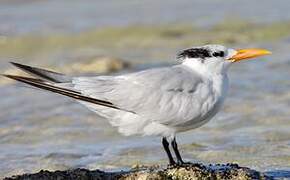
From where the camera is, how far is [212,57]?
18.4ft

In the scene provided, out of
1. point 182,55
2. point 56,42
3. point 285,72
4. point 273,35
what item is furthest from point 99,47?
point 182,55

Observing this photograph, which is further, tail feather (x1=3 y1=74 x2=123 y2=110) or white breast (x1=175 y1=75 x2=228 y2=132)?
white breast (x1=175 y1=75 x2=228 y2=132)

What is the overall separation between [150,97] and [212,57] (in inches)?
21.4

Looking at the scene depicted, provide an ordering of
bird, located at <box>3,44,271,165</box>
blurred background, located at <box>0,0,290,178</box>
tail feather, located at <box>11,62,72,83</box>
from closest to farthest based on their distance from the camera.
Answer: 1. tail feather, located at <box>11,62,72,83</box>
2. bird, located at <box>3,44,271,165</box>
3. blurred background, located at <box>0,0,290,178</box>

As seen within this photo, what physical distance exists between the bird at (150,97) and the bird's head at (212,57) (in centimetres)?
9

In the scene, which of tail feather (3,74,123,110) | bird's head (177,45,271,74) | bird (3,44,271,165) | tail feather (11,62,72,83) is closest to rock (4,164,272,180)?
bird (3,44,271,165)

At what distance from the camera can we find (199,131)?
737 cm

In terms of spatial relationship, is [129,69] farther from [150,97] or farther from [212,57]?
[150,97]

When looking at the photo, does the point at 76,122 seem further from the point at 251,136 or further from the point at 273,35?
the point at 273,35

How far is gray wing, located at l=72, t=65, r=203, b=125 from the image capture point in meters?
5.29

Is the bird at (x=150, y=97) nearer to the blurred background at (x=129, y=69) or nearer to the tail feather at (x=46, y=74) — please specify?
the tail feather at (x=46, y=74)

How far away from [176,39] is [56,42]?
189 centimetres

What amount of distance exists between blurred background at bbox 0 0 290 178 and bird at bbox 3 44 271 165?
2.45 feet

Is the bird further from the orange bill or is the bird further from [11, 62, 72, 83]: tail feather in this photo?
the orange bill
